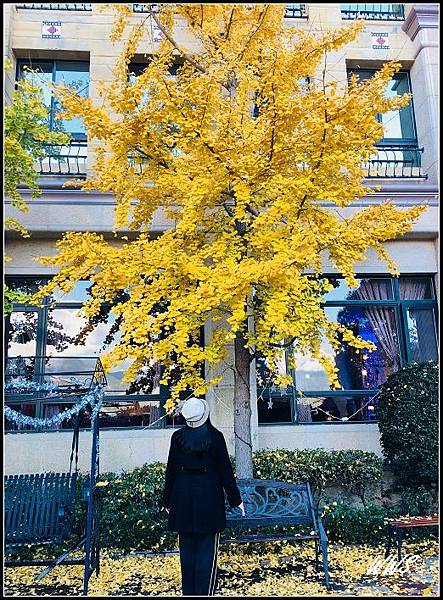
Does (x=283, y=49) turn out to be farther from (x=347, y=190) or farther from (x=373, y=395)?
(x=373, y=395)

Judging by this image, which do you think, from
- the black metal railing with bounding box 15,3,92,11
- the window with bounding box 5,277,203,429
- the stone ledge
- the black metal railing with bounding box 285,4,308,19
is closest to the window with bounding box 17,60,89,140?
the black metal railing with bounding box 15,3,92,11

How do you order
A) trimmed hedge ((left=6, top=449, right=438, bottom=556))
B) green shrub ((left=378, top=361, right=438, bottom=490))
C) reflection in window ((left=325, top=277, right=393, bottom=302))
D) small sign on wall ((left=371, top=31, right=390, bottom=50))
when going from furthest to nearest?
small sign on wall ((left=371, top=31, right=390, bottom=50)), reflection in window ((left=325, top=277, right=393, bottom=302)), green shrub ((left=378, top=361, right=438, bottom=490)), trimmed hedge ((left=6, top=449, right=438, bottom=556))

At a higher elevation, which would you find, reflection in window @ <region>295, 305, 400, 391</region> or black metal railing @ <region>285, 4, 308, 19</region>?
black metal railing @ <region>285, 4, 308, 19</region>

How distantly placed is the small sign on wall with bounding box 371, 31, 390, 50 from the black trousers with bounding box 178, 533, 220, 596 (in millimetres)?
10837

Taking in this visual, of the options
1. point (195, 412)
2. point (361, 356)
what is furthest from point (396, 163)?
point (195, 412)

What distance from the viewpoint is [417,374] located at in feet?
26.8

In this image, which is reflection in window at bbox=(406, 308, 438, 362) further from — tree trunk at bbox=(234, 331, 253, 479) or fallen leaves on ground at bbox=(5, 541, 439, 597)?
tree trunk at bbox=(234, 331, 253, 479)

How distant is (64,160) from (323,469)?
299 inches

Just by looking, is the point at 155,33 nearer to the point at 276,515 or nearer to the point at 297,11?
the point at 297,11

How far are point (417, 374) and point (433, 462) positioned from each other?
1.34m

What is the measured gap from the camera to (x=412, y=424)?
7875mm

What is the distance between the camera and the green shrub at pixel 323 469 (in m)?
8.00

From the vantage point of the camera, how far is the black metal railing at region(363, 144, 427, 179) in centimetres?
1085

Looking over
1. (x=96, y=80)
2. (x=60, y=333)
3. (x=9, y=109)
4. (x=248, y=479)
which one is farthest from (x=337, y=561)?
(x=96, y=80)
